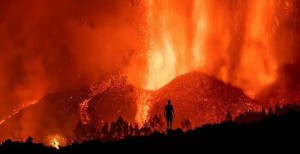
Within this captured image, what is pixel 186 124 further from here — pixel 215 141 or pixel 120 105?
pixel 215 141

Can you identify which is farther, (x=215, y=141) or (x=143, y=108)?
(x=143, y=108)

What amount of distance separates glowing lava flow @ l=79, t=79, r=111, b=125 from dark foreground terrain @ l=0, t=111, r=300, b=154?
39430 millimetres

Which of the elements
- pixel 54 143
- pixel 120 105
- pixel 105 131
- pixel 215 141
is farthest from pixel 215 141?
pixel 120 105

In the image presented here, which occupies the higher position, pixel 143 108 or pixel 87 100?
pixel 87 100

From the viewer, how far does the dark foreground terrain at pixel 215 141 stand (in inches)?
1095

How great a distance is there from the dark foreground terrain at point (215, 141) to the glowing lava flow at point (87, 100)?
39.4 metres

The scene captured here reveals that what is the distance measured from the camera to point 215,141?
28.9m

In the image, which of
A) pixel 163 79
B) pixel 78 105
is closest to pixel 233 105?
pixel 163 79

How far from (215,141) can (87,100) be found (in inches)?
2086

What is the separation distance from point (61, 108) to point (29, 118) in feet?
20.0

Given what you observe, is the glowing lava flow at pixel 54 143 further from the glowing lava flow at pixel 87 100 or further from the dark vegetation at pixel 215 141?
the dark vegetation at pixel 215 141

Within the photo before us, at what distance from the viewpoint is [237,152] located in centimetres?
2714

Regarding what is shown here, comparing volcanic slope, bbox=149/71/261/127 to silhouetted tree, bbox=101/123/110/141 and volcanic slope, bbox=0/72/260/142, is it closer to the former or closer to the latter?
volcanic slope, bbox=0/72/260/142

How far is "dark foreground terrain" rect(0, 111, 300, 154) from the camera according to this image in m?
27.8
